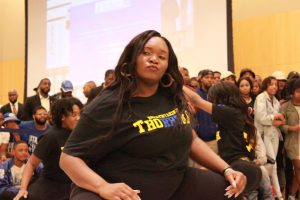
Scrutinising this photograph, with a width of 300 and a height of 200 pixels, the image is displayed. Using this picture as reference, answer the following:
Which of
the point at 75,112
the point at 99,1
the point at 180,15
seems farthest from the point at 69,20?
the point at 75,112

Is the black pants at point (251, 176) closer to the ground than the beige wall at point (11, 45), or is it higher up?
closer to the ground

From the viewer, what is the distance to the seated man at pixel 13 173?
402 cm

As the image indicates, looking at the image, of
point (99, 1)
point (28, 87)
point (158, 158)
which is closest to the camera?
point (158, 158)

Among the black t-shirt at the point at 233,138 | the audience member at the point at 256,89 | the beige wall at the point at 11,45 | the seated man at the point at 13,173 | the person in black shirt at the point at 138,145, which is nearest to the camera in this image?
the person in black shirt at the point at 138,145

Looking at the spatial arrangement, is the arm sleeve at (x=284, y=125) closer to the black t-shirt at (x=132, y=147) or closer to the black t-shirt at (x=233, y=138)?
the black t-shirt at (x=233, y=138)

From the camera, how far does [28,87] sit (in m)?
10.2

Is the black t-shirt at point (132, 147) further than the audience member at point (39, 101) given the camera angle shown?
No

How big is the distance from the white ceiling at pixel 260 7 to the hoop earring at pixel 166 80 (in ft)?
22.6

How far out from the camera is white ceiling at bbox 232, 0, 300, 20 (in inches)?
329

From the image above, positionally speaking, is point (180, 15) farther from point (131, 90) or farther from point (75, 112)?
point (131, 90)

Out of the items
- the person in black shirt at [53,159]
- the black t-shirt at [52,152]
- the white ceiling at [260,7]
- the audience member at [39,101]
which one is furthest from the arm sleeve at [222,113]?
the white ceiling at [260,7]

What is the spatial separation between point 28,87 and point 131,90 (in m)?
8.84

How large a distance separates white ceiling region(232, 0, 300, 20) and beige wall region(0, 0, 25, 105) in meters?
5.78

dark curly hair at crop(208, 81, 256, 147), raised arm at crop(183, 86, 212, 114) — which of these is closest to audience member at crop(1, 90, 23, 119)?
dark curly hair at crop(208, 81, 256, 147)
